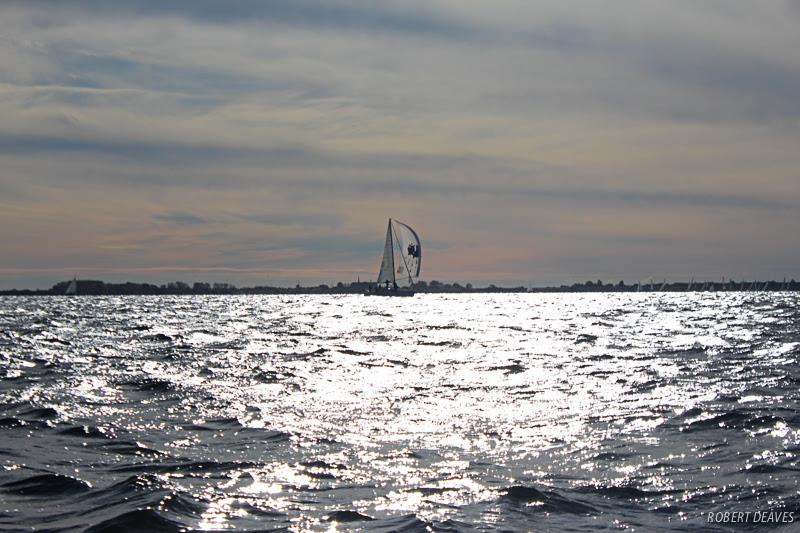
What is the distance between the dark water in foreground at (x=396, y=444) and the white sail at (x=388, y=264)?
112 metres

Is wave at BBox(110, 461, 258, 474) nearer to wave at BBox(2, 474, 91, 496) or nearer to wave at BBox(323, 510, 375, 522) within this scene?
wave at BBox(2, 474, 91, 496)

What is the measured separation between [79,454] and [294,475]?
12.8 feet

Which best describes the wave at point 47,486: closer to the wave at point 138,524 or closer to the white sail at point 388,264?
the wave at point 138,524

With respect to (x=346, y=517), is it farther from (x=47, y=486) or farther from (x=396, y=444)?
(x=396, y=444)

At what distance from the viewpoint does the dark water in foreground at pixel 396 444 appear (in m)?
10.2

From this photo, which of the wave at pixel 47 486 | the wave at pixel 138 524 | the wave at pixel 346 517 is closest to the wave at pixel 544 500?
the wave at pixel 346 517

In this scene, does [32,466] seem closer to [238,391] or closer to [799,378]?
[238,391]

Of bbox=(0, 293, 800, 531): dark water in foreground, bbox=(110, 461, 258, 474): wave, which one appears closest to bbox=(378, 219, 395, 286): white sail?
bbox=(0, 293, 800, 531): dark water in foreground

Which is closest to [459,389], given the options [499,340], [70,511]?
[70,511]

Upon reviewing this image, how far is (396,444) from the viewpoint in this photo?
14.8m

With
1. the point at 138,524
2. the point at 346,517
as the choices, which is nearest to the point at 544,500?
the point at 346,517

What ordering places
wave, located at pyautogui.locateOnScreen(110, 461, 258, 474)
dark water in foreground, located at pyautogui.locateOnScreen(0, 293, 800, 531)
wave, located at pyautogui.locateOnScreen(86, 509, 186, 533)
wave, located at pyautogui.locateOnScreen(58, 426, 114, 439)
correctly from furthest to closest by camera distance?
wave, located at pyautogui.locateOnScreen(58, 426, 114, 439), wave, located at pyautogui.locateOnScreen(110, 461, 258, 474), dark water in foreground, located at pyautogui.locateOnScreen(0, 293, 800, 531), wave, located at pyautogui.locateOnScreen(86, 509, 186, 533)

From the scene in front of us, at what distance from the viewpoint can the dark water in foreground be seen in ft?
33.3

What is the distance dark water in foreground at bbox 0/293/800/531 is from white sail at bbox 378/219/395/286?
112m
